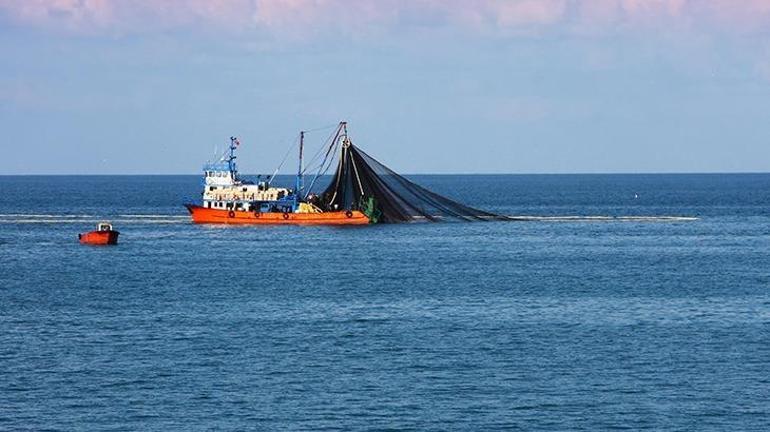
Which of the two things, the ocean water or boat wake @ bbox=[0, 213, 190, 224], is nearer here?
the ocean water

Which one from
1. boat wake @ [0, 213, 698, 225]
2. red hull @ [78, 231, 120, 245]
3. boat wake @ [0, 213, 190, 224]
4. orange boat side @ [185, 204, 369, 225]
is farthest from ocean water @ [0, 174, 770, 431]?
boat wake @ [0, 213, 190, 224]

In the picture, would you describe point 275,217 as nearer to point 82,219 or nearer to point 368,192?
point 368,192

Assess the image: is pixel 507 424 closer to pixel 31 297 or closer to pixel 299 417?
pixel 299 417

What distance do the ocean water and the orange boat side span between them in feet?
93.2

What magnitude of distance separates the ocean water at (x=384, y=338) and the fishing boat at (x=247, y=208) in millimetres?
28923

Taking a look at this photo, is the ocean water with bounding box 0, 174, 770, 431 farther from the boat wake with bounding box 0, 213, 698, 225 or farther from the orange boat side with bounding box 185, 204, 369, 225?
the boat wake with bounding box 0, 213, 698, 225

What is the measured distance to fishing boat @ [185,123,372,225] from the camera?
513 ft

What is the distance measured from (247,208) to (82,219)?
32081 millimetres

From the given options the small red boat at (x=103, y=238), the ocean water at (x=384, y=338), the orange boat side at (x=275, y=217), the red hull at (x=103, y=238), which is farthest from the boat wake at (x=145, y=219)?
the ocean water at (x=384, y=338)

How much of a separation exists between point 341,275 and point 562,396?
4888 centimetres

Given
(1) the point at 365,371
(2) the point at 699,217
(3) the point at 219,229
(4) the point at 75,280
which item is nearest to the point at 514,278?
(4) the point at 75,280

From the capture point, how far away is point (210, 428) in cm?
5031

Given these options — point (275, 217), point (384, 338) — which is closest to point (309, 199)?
point (275, 217)

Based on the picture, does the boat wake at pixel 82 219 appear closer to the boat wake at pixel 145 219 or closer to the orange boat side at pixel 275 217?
the boat wake at pixel 145 219
